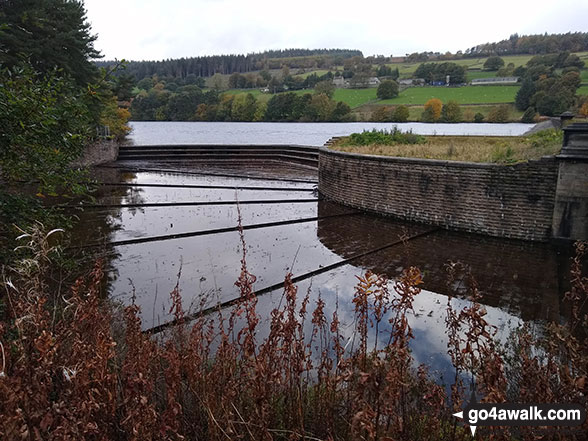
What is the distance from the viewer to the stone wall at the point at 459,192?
34.0 ft

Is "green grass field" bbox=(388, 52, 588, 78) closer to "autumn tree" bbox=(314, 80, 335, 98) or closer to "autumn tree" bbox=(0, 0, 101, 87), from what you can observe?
"autumn tree" bbox=(314, 80, 335, 98)

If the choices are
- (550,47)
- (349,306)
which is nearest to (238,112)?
(550,47)

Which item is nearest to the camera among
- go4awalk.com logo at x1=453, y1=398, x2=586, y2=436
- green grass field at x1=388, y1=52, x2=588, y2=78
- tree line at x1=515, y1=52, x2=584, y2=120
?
go4awalk.com logo at x1=453, y1=398, x2=586, y2=436

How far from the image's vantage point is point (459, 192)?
1151cm

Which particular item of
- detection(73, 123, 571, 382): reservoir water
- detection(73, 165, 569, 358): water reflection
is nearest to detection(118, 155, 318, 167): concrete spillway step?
detection(73, 123, 571, 382): reservoir water

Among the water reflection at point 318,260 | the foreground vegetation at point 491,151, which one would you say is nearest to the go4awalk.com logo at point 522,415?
the water reflection at point 318,260

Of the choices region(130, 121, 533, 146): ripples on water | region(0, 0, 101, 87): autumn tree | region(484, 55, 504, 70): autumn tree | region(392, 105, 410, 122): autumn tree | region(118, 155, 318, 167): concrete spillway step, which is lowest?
region(118, 155, 318, 167): concrete spillway step

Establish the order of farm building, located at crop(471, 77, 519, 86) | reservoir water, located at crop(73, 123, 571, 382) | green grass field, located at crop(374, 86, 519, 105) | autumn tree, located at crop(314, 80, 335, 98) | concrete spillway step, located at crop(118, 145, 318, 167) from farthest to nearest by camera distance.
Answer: autumn tree, located at crop(314, 80, 335, 98) → farm building, located at crop(471, 77, 519, 86) → green grass field, located at crop(374, 86, 519, 105) → concrete spillway step, located at crop(118, 145, 318, 167) → reservoir water, located at crop(73, 123, 571, 382)

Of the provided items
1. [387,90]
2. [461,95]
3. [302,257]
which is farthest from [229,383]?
[387,90]

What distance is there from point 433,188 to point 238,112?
3053 inches

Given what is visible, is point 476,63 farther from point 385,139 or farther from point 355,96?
point 385,139

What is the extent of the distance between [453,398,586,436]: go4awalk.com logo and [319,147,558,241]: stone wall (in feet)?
29.1

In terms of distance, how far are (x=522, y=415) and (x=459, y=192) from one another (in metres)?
9.63

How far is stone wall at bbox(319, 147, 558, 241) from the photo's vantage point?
10375 mm
